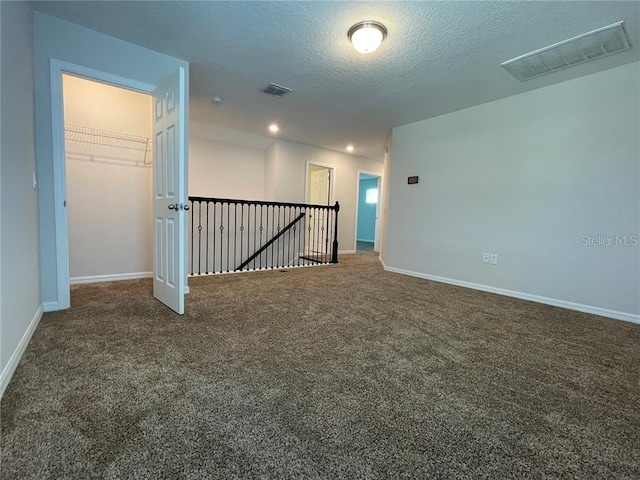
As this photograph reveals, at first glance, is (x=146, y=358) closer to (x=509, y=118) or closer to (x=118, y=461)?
(x=118, y=461)

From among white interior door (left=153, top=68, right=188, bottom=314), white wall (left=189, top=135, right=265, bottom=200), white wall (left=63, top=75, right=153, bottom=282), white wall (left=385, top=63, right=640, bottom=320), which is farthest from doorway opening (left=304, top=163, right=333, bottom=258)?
white interior door (left=153, top=68, right=188, bottom=314)

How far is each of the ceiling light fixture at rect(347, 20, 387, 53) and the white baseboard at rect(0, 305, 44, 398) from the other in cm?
294

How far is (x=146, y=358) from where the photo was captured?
1.70 m

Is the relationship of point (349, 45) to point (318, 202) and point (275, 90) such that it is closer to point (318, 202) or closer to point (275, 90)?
point (275, 90)

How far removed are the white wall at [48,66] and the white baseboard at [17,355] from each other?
1.50 feet

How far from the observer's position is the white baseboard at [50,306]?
237cm

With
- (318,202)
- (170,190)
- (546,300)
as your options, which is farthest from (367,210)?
(170,190)

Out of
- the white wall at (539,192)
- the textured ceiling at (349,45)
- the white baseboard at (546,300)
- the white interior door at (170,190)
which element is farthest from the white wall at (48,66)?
the white baseboard at (546,300)

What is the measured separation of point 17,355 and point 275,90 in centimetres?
321

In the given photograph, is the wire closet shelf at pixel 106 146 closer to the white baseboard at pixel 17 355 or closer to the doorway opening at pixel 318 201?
the white baseboard at pixel 17 355

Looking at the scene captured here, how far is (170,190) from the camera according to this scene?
8.24ft

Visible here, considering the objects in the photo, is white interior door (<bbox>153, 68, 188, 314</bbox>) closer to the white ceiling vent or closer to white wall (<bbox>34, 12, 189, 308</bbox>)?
white wall (<bbox>34, 12, 189, 308</bbox>)

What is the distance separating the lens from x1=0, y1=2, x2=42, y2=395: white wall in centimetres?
147

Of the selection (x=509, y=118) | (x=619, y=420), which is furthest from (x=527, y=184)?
(x=619, y=420)
